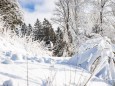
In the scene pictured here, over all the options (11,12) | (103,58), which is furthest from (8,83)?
(11,12)

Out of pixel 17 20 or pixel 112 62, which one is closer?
pixel 112 62

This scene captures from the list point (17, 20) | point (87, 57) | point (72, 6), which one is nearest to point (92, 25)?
point (72, 6)

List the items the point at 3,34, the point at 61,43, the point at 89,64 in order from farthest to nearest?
the point at 61,43 < the point at 3,34 < the point at 89,64

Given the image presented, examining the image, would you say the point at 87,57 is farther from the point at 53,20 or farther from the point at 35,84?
the point at 53,20

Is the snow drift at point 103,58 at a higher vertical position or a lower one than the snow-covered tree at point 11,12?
lower

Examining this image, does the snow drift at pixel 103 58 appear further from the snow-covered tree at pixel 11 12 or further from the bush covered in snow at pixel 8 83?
the snow-covered tree at pixel 11 12

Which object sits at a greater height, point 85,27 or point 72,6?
point 72,6

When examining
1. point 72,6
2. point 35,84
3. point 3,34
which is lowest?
point 35,84

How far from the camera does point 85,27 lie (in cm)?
2169

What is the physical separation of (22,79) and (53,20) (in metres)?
19.9

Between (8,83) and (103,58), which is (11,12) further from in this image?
(8,83)

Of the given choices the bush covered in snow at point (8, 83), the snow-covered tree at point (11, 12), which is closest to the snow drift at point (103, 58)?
the bush covered in snow at point (8, 83)

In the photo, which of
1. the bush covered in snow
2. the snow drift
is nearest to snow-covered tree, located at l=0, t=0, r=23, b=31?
the snow drift

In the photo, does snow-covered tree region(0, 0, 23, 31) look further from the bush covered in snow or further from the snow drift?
the bush covered in snow
